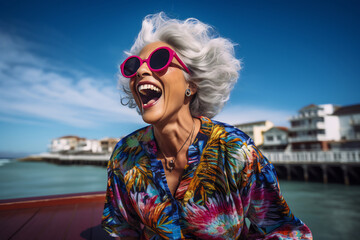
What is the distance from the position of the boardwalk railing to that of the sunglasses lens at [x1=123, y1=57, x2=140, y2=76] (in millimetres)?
21355

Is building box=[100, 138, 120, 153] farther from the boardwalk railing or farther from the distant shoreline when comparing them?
the boardwalk railing

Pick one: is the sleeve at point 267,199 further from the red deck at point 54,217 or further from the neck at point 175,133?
the red deck at point 54,217

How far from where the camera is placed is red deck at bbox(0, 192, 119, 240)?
1996 mm

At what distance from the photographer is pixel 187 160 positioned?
1169mm

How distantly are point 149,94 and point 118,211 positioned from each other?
703mm

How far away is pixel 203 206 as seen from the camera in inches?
40.6

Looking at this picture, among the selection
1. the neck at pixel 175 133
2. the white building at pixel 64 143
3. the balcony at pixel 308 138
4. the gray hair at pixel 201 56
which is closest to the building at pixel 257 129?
the balcony at pixel 308 138

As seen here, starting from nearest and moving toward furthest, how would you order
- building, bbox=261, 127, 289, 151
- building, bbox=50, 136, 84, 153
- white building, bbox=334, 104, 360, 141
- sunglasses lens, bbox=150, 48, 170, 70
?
sunglasses lens, bbox=150, 48, 170, 70, white building, bbox=334, 104, 360, 141, building, bbox=261, 127, 289, 151, building, bbox=50, 136, 84, 153

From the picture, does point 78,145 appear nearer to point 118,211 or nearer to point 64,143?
point 64,143

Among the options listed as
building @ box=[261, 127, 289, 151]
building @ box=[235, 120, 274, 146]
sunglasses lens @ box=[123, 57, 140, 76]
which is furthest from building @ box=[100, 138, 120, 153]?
sunglasses lens @ box=[123, 57, 140, 76]

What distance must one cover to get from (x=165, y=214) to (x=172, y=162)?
0.28 m

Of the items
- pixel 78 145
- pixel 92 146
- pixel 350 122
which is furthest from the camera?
pixel 78 145

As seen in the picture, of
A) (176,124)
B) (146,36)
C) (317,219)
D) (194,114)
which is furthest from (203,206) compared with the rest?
(317,219)

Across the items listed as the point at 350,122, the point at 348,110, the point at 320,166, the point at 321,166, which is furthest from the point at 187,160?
the point at 348,110
